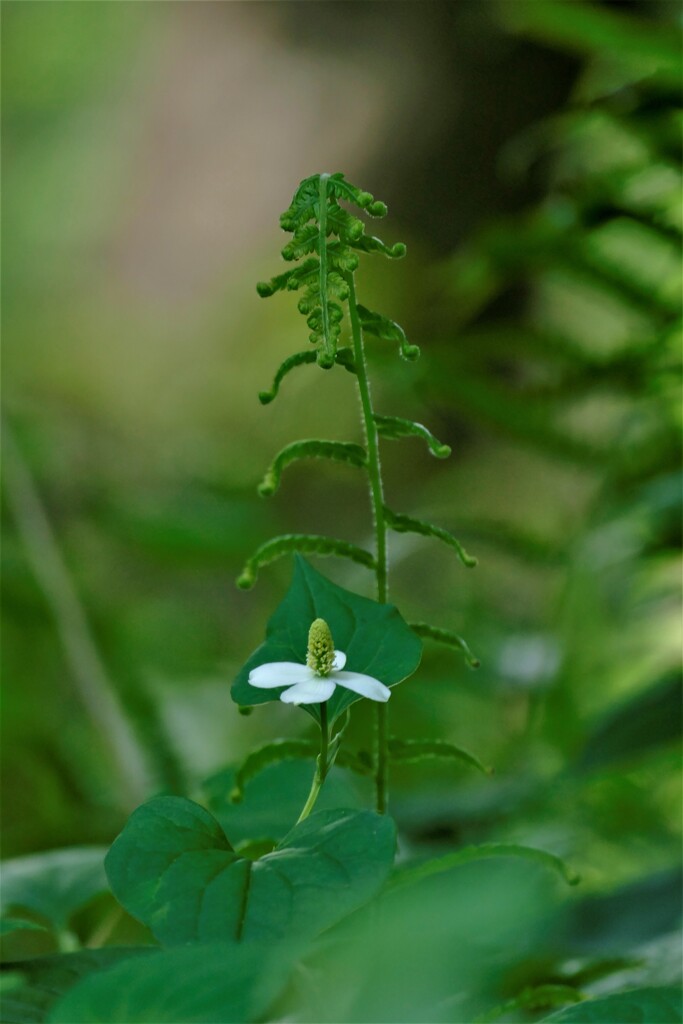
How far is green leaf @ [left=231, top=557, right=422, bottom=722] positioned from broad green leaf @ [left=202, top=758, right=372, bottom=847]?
→ 0.08 meters

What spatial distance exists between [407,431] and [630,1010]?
126 millimetres

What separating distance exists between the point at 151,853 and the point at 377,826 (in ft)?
0.13

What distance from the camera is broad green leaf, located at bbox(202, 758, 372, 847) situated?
0.31m

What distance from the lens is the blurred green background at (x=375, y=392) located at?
27.0 inches

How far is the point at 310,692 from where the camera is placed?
206mm

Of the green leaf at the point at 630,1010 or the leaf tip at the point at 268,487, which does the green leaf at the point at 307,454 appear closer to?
the leaf tip at the point at 268,487

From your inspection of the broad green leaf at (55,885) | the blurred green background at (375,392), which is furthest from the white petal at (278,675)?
the blurred green background at (375,392)

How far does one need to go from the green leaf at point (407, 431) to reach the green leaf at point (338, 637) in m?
0.03

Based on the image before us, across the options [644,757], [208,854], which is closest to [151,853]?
[208,854]

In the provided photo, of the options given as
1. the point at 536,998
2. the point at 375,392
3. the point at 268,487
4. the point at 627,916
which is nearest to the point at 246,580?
the point at 268,487

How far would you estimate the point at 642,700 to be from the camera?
0.49m

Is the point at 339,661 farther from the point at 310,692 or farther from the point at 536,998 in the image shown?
the point at 536,998

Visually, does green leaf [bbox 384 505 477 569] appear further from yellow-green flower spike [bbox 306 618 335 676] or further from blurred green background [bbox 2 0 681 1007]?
blurred green background [bbox 2 0 681 1007]

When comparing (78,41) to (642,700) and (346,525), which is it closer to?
(346,525)
